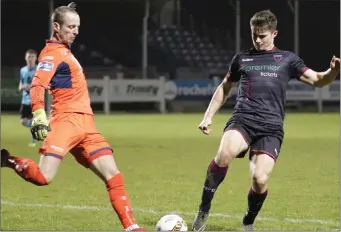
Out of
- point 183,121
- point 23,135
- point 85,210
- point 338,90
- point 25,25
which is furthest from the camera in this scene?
point 25,25

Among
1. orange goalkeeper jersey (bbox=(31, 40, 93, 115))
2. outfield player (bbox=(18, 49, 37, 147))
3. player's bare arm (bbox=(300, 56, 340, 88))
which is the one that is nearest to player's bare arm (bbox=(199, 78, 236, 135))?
player's bare arm (bbox=(300, 56, 340, 88))

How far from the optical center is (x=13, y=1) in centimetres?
4309

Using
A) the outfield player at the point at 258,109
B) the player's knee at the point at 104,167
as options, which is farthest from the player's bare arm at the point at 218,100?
the player's knee at the point at 104,167

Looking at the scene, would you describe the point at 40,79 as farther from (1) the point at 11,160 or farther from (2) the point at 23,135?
(2) the point at 23,135

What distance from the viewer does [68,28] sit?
23.5ft

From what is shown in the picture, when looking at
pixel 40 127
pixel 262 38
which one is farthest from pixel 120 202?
pixel 262 38

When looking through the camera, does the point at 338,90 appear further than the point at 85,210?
Yes

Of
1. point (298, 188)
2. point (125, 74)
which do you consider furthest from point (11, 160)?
point (125, 74)

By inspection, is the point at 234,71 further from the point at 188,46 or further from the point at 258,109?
the point at 188,46

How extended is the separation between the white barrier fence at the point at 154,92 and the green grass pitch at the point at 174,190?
12.3m

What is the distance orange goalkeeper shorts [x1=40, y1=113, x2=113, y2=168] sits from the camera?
699 centimetres

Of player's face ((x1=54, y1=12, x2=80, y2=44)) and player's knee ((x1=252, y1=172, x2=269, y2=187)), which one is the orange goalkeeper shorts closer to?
player's face ((x1=54, y1=12, x2=80, y2=44))

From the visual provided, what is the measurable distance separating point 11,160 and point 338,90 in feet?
90.5

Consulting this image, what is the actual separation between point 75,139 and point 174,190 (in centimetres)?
390
